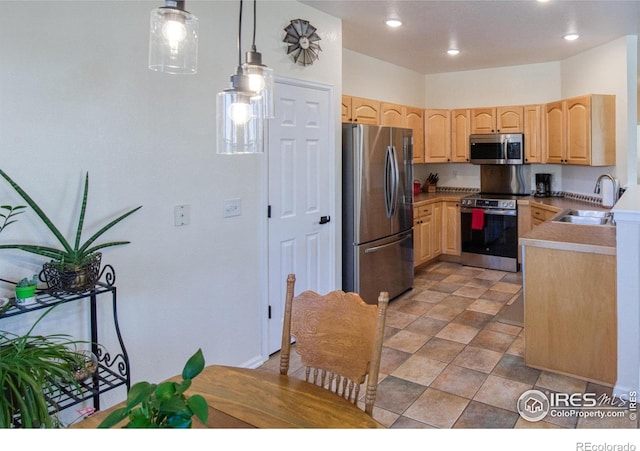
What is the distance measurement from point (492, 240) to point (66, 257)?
488 cm

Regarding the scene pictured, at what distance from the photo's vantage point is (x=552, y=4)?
349cm

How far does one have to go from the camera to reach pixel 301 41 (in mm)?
3303

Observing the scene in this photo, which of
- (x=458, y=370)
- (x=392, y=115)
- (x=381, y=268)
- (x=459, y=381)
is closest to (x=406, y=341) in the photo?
(x=458, y=370)

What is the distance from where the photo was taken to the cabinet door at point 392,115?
5.25 meters

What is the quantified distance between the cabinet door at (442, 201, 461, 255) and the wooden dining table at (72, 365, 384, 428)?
4787 mm

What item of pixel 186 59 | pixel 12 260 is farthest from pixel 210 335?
pixel 186 59

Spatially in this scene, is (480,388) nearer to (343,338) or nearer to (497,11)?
(343,338)

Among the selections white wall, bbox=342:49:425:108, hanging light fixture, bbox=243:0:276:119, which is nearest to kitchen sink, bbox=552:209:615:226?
white wall, bbox=342:49:425:108

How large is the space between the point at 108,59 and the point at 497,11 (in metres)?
2.91

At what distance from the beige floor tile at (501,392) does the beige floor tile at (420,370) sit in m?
0.32

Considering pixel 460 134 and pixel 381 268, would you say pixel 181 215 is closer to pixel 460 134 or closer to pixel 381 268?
pixel 381 268

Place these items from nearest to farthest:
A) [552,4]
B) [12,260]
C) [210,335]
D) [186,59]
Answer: [186,59], [12,260], [210,335], [552,4]

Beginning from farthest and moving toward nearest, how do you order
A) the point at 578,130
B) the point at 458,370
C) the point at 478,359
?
the point at 578,130, the point at 478,359, the point at 458,370

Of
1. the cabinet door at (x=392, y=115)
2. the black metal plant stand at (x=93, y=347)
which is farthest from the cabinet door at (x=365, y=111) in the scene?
the black metal plant stand at (x=93, y=347)
